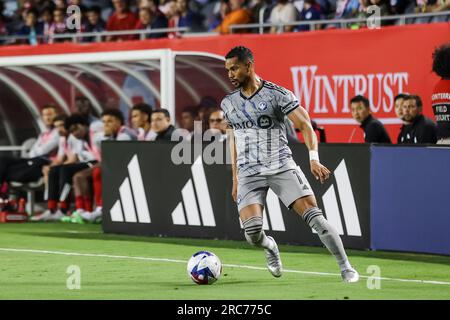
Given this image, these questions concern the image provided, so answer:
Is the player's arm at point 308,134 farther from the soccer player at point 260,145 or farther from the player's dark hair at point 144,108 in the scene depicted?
the player's dark hair at point 144,108

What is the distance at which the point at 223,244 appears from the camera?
15.2 m

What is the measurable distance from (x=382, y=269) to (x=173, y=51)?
8.09m

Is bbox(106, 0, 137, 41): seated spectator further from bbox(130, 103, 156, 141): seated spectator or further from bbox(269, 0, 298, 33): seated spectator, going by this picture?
bbox(269, 0, 298, 33): seated spectator

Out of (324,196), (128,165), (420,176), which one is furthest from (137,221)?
(420,176)

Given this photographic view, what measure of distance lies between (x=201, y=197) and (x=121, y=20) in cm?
699

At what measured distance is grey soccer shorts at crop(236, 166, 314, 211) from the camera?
10.7 m

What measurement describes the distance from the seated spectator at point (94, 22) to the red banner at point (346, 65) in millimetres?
3844

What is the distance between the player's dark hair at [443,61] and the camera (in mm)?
14156

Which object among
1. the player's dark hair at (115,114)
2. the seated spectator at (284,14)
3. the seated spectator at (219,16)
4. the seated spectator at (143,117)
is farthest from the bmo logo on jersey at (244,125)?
the seated spectator at (219,16)

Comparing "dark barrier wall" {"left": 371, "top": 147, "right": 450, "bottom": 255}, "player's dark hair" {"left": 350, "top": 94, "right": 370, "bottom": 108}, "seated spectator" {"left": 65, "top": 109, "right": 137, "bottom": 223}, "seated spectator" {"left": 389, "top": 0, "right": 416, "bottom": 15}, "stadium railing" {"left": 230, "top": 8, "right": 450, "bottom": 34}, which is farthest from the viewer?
"seated spectator" {"left": 65, "top": 109, "right": 137, "bottom": 223}

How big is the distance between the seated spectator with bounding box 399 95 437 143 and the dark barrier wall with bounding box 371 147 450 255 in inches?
58.0
